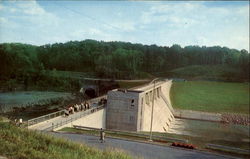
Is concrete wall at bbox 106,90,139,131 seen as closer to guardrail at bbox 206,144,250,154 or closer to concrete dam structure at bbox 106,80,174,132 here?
concrete dam structure at bbox 106,80,174,132

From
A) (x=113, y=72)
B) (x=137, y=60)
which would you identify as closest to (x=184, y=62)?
(x=137, y=60)

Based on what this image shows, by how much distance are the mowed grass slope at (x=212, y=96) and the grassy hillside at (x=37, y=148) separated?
205 feet

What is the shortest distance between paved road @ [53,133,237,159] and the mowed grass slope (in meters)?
51.3

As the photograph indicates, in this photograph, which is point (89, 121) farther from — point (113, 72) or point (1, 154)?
point (113, 72)

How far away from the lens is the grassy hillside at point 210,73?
392ft

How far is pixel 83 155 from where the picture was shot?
16.1 meters

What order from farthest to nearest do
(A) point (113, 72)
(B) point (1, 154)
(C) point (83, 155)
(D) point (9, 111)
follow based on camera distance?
1. (A) point (113, 72)
2. (D) point (9, 111)
3. (C) point (83, 155)
4. (B) point (1, 154)

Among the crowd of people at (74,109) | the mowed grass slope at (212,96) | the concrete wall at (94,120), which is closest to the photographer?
the concrete wall at (94,120)

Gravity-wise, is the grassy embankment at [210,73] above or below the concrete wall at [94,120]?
above

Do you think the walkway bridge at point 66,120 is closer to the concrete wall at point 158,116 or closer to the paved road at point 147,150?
the paved road at point 147,150

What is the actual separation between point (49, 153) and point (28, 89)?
246ft

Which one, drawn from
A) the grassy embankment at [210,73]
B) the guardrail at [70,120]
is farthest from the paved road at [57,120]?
the grassy embankment at [210,73]

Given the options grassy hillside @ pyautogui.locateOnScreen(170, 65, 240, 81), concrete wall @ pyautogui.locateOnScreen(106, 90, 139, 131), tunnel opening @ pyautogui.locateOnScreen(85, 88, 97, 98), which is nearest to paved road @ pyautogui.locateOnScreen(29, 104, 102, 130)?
concrete wall @ pyautogui.locateOnScreen(106, 90, 139, 131)

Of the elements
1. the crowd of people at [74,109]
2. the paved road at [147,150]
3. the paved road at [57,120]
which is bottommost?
the paved road at [147,150]
